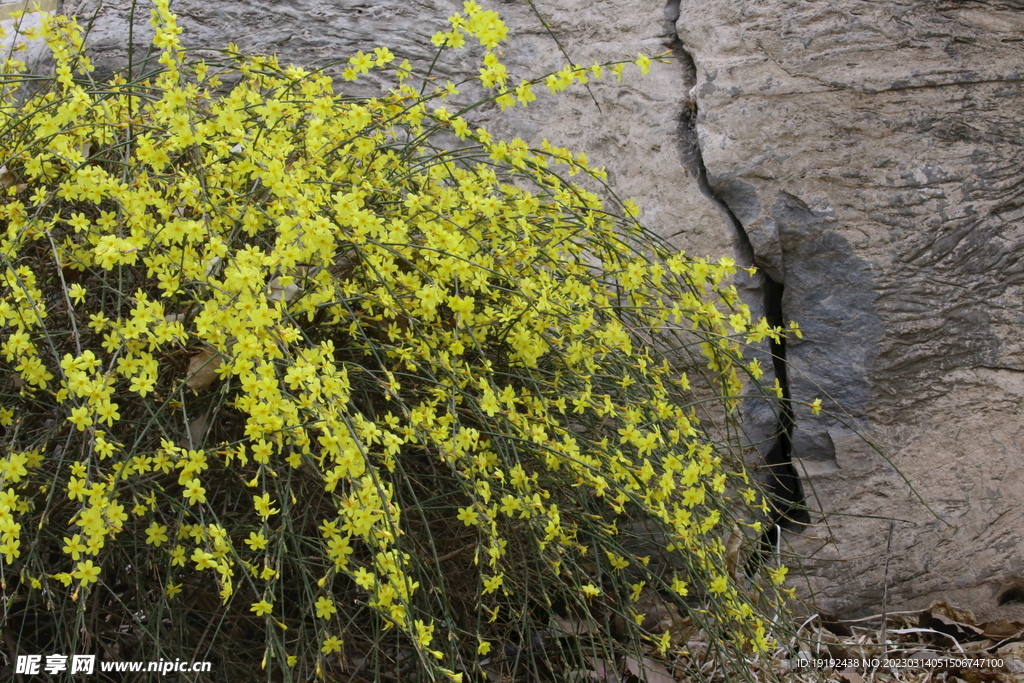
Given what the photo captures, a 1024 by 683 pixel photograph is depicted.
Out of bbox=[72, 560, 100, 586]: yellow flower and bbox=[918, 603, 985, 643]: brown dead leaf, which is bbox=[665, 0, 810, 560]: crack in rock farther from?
bbox=[72, 560, 100, 586]: yellow flower

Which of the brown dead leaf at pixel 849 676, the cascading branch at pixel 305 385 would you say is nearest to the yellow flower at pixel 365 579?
the cascading branch at pixel 305 385

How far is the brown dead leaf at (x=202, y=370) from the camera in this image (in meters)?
1.40

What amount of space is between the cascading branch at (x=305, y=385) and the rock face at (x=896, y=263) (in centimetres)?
44

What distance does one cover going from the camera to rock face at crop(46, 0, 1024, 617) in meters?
2.10

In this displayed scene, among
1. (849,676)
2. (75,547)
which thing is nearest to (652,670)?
(849,676)

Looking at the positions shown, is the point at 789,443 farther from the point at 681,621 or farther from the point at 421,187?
the point at 421,187

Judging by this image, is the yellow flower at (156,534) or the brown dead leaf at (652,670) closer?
the yellow flower at (156,534)

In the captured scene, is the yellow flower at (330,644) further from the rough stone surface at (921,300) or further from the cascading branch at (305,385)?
the rough stone surface at (921,300)

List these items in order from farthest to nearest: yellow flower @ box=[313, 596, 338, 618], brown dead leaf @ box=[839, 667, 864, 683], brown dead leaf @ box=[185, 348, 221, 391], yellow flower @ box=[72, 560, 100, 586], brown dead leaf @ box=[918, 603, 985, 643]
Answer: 1. brown dead leaf @ box=[918, 603, 985, 643]
2. brown dead leaf @ box=[839, 667, 864, 683]
3. brown dead leaf @ box=[185, 348, 221, 391]
4. yellow flower @ box=[313, 596, 338, 618]
5. yellow flower @ box=[72, 560, 100, 586]

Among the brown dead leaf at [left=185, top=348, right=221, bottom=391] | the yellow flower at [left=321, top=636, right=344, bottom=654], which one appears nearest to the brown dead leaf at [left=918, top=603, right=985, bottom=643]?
the yellow flower at [left=321, top=636, right=344, bottom=654]

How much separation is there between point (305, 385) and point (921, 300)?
1.50m

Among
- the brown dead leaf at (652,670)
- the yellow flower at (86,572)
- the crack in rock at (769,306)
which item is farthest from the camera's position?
the crack in rock at (769,306)

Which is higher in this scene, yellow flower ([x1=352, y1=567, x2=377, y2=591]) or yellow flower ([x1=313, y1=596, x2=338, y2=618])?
yellow flower ([x1=352, y1=567, x2=377, y2=591])

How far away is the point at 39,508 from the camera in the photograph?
1.49m
